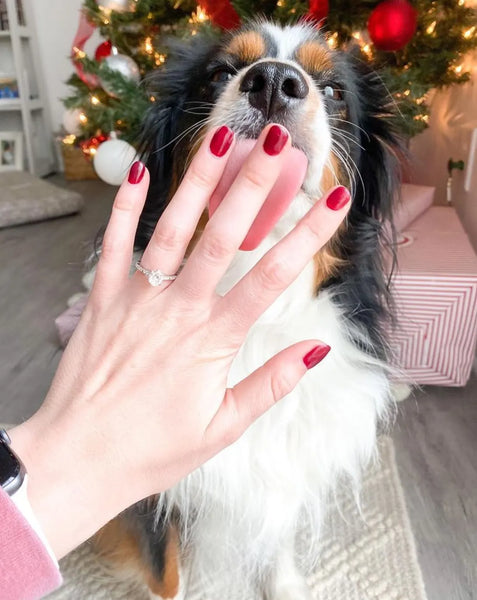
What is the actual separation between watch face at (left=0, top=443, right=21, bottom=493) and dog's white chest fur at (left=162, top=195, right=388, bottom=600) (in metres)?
0.45

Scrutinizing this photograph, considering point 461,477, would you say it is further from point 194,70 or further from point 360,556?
point 194,70

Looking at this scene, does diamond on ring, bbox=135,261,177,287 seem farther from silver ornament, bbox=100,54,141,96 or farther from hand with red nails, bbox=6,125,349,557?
silver ornament, bbox=100,54,141,96

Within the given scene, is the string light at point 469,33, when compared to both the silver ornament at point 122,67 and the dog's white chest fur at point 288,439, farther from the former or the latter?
the dog's white chest fur at point 288,439

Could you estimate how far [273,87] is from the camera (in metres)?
0.74

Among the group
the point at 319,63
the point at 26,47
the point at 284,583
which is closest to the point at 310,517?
the point at 284,583

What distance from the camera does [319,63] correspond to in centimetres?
94

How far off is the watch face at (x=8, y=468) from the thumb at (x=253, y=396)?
0.17 meters

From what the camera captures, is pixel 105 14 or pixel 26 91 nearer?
pixel 105 14

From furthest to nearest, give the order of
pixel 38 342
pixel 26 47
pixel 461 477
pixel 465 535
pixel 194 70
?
1. pixel 26 47
2. pixel 38 342
3. pixel 461 477
4. pixel 465 535
5. pixel 194 70

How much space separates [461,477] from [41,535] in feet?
3.78

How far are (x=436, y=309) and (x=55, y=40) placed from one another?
4075 millimetres

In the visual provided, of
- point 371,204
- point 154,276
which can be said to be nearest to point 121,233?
point 154,276

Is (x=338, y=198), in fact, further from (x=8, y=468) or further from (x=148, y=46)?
(x=148, y=46)

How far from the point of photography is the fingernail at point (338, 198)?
49 cm
